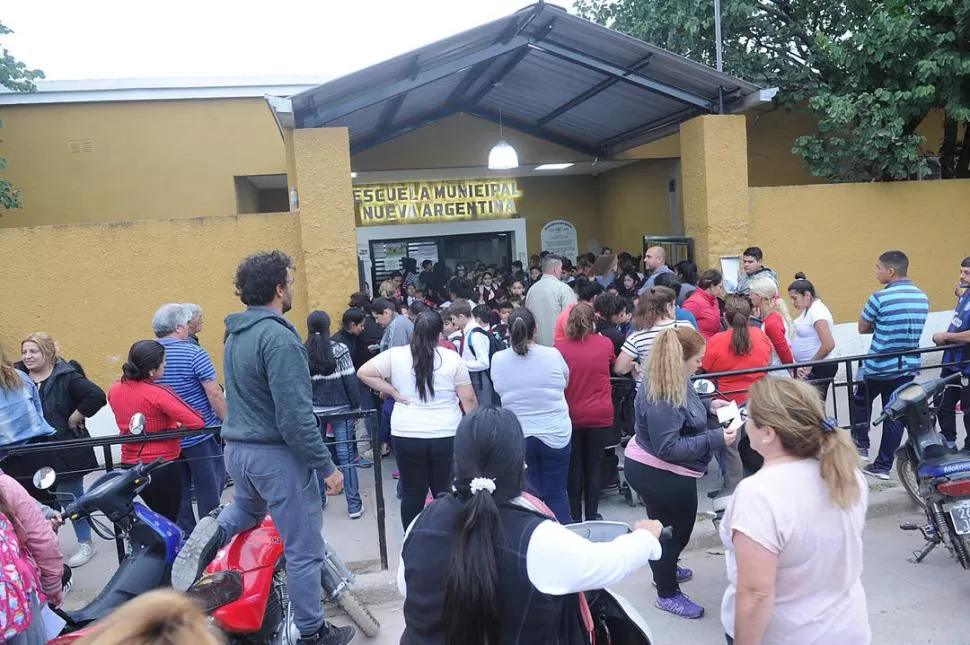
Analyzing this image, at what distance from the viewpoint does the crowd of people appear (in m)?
2.29

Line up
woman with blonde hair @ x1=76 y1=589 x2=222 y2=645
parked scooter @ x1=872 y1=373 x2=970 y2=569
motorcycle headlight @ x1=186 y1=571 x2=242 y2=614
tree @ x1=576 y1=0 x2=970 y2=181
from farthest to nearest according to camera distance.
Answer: tree @ x1=576 y1=0 x2=970 y2=181 < parked scooter @ x1=872 y1=373 x2=970 y2=569 < motorcycle headlight @ x1=186 y1=571 x2=242 y2=614 < woman with blonde hair @ x1=76 y1=589 x2=222 y2=645

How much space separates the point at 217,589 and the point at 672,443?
235 cm

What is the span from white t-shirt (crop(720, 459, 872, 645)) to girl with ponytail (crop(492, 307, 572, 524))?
2276 mm

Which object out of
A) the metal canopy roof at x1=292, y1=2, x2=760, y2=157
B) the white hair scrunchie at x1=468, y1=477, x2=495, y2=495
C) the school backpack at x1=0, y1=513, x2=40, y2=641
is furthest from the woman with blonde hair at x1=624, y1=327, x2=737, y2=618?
the metal canopy roof at x1=292, y1=2, x2=760, y2=157

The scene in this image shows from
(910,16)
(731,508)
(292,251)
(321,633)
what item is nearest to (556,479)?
(321,633)

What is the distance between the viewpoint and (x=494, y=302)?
9344 millimetres

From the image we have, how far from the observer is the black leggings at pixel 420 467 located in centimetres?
477

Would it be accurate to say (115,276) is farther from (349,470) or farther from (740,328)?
(740,328)

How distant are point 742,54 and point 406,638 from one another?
11.0 metres

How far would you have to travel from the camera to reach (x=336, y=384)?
601 centimetres

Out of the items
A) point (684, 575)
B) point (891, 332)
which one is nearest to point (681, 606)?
point (684, 575)

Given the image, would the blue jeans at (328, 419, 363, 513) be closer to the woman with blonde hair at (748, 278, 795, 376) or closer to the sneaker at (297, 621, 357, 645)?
the sneaker at (297, 621, 357, 645)

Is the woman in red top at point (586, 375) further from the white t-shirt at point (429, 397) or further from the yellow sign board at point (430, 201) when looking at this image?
the yellow sign board at point (430, 201)

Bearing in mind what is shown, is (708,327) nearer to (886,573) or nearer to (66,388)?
(886,573)
